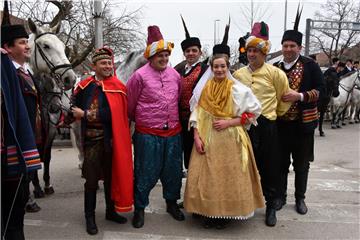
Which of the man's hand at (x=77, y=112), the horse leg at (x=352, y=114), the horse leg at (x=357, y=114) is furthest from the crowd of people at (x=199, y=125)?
the horse leg at (x=357, y=114)

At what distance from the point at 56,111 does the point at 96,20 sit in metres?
2.51

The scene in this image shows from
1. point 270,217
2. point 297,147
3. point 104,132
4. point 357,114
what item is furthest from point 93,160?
point 357,114

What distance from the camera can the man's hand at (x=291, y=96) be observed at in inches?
150

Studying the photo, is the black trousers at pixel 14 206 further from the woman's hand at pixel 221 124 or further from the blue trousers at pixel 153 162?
the woman's hand at pixel 221 124

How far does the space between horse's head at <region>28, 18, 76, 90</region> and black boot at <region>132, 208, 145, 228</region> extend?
1684 millimetres

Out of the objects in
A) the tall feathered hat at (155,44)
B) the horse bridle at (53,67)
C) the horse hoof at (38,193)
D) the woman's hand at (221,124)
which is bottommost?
the horse hoof at (38,193)

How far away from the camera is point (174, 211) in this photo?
13.4 ft

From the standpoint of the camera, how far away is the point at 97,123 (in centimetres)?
356

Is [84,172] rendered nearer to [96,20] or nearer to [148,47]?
[148,47]

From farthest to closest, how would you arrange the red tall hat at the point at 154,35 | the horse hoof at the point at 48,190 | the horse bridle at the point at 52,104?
1. the horse hoof at the point at 48,190
2. the horse bridle at the point at 52,104
3. the red tall hat at the point at 154,35

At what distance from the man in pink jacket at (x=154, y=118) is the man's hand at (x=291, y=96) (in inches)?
45.6

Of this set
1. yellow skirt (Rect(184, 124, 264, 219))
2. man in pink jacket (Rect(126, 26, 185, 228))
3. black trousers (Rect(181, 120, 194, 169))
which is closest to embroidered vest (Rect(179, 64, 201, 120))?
black trousers (Rect(181, 120, 194, 169))

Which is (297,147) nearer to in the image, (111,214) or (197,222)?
(197,222)

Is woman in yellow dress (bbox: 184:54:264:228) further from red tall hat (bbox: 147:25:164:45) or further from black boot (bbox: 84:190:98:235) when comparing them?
black boot (bbox: 84:190:98:235)
